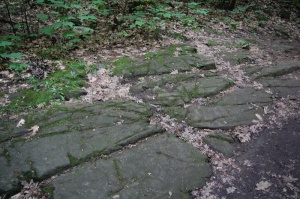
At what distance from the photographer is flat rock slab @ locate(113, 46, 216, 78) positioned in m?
5.76

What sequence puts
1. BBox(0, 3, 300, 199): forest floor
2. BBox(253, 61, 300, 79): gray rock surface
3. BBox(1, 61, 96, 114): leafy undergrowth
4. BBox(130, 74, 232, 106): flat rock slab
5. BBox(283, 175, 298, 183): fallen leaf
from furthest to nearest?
BBox(253, 61, 300, 79): gray rock surface < BBox(130, 74, 232, 106): flat rock slab < BBox(1, 61, 96, 114): leafy undergrowth < BBox(283, 175, 298, 183): fallen leaf < BBox(0, 3, 300, 199): forest floor

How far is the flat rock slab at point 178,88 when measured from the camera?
5.00 m

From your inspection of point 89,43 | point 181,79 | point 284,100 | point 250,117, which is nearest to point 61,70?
point 89,43

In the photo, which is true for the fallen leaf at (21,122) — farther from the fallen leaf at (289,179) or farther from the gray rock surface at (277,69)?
the gray rock surface at (277,69)

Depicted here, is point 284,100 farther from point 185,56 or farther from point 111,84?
point 111,84

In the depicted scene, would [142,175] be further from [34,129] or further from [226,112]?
[226,112]

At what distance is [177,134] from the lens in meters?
4.13

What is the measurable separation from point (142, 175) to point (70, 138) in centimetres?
133

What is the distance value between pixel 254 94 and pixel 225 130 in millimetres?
1561

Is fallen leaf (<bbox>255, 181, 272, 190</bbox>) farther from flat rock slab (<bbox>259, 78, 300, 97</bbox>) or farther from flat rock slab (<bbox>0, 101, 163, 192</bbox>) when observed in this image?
flat rock slab (<bbox>259, 78, 300, 97</bbox>)

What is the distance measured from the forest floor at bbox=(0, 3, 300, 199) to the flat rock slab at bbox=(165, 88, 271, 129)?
20mm

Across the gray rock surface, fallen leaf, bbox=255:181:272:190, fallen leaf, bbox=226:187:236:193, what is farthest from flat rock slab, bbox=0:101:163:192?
the gray rock surface

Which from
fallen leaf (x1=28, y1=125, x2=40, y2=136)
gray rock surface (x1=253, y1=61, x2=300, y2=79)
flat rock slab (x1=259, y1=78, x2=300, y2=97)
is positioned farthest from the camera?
gray rock surface (x1=253, y1=61, x2=300, y2=79)

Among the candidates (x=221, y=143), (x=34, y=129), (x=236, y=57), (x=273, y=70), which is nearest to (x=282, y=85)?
(x=273, y=70)
